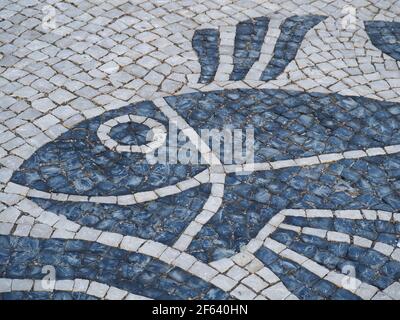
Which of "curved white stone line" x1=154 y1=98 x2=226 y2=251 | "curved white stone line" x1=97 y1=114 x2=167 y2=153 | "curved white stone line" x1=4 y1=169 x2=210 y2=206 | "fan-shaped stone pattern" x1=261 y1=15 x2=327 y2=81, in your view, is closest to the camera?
"curved white stone line" x1=154 y1=98 x2=226 y2=251

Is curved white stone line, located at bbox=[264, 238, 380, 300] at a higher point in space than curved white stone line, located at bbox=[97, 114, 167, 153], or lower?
lower

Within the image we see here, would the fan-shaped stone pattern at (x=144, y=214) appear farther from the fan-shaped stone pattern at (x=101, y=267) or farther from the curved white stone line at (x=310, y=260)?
the curved white stone line at (x=310, y=260)

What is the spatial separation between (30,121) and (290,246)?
3.87 m

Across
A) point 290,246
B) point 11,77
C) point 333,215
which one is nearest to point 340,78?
point 333,215

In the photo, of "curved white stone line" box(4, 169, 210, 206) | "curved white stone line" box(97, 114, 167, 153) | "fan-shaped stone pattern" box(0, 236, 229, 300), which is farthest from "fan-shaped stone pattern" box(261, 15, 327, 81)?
"fan-shaped stone pattern" box(0, 236, 229, 300)

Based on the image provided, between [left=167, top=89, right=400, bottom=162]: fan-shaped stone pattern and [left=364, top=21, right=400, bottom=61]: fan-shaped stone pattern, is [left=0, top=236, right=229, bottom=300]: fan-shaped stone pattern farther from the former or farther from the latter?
[left=364, top=21, right=400, bottom=61]: fan-shaped stone pattern

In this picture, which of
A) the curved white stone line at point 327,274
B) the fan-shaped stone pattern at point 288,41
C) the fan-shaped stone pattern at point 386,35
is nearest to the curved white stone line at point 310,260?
the curved white stone line at point 327,274

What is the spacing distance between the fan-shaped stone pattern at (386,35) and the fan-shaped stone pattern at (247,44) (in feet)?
5.59

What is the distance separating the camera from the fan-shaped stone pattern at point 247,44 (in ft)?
30.4

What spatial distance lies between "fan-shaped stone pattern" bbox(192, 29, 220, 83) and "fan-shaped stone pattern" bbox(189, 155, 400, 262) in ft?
7.13

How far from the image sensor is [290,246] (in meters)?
6.79

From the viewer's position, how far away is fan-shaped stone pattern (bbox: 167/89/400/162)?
805 cm

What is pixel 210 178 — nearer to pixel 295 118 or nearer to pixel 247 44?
pixel 295 118

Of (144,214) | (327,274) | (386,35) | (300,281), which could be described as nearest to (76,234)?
(144,214)
